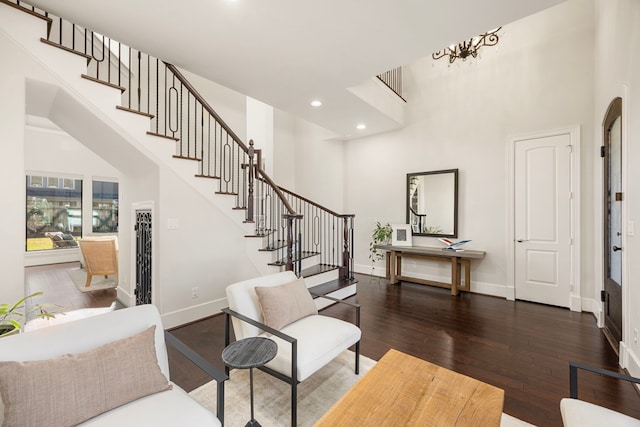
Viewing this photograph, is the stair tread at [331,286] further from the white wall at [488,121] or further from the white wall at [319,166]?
the white wall at [319,166]

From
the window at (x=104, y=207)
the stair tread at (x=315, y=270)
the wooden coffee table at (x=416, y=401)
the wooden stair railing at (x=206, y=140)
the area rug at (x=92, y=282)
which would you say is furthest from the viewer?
the window at (x=104, y=207)

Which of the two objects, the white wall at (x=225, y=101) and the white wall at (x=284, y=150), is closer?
the white wall at (x=225, y=101)

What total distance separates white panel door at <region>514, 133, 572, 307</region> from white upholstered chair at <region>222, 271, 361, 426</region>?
132 inches

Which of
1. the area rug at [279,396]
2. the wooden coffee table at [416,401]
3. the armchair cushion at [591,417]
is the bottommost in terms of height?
the area rug at [279,396]

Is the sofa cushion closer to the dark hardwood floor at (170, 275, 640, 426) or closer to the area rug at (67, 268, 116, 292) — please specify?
the dark hardwood floor at (170, 275, 640, 426)

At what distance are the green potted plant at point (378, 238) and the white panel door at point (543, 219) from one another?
2.04 m

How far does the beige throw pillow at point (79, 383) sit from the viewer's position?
1097 millimetres

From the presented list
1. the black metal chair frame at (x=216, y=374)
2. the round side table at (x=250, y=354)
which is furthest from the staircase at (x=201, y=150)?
the black metal chair frame at (x=216, y=374)

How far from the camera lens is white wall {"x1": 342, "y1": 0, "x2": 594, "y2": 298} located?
382 cm

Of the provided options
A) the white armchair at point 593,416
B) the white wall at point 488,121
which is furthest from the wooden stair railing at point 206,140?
the white armchair at point 593,416

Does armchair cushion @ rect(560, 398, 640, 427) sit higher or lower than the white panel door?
lower

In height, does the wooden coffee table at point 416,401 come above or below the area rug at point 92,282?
above

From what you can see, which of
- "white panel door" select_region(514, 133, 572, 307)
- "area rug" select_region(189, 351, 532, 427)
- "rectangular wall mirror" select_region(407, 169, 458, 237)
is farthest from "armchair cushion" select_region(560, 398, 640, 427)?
"rectangular wall mirror" select_region(407, 169, 458, 237)

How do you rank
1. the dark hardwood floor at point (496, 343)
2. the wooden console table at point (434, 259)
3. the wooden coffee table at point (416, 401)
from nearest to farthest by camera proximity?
the wooden coffee table at point (416, 401), the dark hardwood floor at point (496, 343), the wooden console table at point (434, 259)
